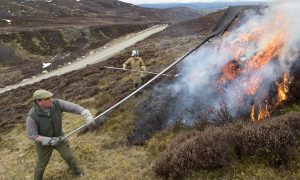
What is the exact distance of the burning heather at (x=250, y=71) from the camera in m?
10.6

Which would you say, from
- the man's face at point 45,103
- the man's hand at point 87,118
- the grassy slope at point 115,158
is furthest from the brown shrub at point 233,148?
the man's face at point 45,103

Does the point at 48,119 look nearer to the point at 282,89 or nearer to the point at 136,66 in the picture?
the point at 282,89

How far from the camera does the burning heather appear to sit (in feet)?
34.9

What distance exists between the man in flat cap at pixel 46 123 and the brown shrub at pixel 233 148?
84.7 inches

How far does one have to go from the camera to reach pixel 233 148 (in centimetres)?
786

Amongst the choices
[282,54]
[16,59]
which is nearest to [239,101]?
[282,54]

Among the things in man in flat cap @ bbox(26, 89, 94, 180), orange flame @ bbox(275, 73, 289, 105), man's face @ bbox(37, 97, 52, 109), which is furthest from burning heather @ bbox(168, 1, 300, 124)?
man's face @ bbox(37, 97, 52, 109)

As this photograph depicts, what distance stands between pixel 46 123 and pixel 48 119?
0.35 feet

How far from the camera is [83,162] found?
10141mm

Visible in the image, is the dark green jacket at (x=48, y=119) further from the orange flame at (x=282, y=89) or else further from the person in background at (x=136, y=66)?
the person in background at (x=136, y=66)

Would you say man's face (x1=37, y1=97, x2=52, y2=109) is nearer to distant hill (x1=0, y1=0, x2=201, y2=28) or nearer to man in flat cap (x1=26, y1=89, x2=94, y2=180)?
man in flat cap (x1=26, y1=89, x2=94, y2=180)

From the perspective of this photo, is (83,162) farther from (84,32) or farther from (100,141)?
(84,32)

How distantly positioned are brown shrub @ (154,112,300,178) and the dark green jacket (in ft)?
8.36

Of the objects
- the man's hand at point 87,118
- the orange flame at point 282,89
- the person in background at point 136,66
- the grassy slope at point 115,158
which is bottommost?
the grassy slope at point 115,158
